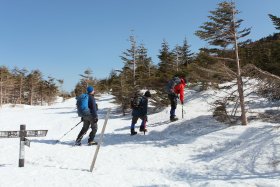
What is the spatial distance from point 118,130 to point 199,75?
5.25 m

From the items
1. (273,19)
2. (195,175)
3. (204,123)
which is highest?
(273,19)

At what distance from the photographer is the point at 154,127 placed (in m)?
15.1

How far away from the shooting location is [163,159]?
961 cm

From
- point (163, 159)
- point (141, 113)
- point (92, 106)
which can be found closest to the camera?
point (163, 159)

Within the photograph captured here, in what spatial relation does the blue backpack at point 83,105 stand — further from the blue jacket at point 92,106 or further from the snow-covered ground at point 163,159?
the snow-covered ground at point 163,159

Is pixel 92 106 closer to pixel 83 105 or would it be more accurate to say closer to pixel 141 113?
pixel 83 105

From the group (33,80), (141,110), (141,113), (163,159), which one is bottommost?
(163,159)

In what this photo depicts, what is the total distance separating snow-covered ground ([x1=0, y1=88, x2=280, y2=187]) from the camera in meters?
7.32

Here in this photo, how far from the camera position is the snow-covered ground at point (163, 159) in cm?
732

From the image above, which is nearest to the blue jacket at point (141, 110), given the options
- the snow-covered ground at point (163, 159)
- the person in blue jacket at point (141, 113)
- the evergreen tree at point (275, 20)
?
the person in blue jacket at point (141, 113)

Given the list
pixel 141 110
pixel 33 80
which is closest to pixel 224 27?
pixel 141 110

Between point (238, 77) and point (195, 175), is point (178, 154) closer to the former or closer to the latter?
point (195, 175)

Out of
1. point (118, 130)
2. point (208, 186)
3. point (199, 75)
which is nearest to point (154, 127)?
point (118, 130)

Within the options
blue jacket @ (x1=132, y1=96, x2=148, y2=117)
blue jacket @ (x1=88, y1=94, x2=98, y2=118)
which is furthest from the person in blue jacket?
blue jacket @ (x1=88, y1=94, x2=98, y2=118)
